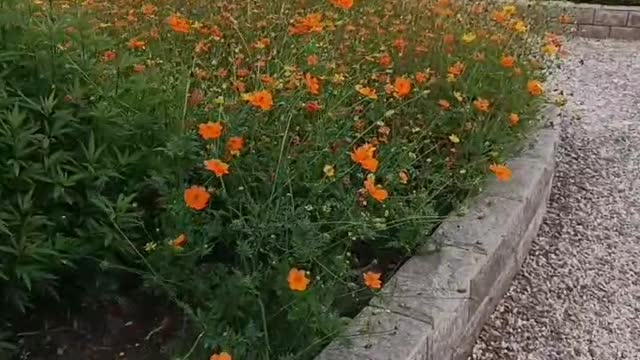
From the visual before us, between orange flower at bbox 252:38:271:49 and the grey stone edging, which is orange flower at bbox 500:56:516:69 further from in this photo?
the grey stone edging

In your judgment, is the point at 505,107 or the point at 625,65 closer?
the point at 505,107

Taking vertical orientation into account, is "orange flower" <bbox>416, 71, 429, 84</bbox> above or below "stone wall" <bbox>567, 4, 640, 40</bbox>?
above

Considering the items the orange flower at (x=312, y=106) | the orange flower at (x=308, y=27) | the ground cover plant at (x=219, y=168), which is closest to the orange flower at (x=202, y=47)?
the ground cover plant at (x=219, y=168)

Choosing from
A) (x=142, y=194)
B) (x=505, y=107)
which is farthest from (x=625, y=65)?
(x=142, y=194)

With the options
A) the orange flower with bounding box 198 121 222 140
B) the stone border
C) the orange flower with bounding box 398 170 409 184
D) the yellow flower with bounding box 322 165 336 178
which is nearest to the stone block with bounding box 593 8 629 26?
the stone border

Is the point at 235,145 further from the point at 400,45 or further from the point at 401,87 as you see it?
the point at 400,45

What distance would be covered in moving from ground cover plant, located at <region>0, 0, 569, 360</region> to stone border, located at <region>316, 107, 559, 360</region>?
0.09 m

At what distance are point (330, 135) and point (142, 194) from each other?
58cm

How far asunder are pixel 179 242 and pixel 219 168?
0.21 metres

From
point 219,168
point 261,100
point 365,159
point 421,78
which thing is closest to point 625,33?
point 421,78

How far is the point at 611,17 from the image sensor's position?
271 inches

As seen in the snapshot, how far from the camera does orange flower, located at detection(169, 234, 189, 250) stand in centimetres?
194

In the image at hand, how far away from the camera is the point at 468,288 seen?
2.38m

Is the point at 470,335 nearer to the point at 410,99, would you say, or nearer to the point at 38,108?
the point at 410,99
